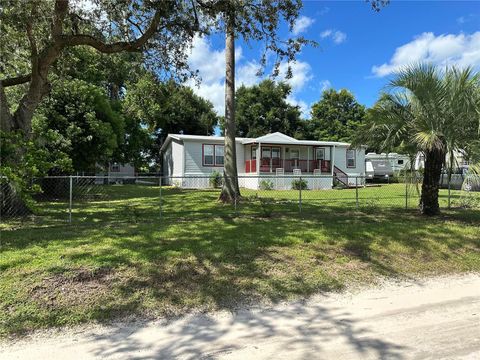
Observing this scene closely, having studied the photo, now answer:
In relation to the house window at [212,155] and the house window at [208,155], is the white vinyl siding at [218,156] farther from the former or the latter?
the house window at [208,155]

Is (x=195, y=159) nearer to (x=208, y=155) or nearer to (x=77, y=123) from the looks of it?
(x=208, y=155)

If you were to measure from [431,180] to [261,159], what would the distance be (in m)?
16.1

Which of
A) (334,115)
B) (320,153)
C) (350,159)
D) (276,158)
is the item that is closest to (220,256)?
(276,158)

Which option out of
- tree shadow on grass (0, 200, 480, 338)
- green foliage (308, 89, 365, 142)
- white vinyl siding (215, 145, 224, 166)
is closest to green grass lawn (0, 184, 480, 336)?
tree shadow on grass (0, 200, 480, 338)

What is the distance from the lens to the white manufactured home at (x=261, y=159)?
81.1 feet

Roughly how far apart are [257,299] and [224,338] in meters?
1.06

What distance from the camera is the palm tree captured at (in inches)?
334

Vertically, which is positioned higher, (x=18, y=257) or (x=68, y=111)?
(x=68, y=111)

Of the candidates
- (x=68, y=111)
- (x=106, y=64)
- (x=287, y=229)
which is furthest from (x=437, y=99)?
(x=68, y=111)

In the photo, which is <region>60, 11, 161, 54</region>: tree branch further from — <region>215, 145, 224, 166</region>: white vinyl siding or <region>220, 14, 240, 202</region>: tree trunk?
<region>215, 145, 224, 166</region>: white vinyl siding

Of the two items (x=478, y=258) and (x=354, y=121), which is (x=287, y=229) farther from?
(x=354, y=121)

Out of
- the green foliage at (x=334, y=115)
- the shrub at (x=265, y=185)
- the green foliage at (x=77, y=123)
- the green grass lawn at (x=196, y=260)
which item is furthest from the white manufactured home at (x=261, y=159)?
the green foliage at (x=334, y=115)

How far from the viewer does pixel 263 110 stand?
42.2 m

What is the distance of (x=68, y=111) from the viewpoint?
15727mm
